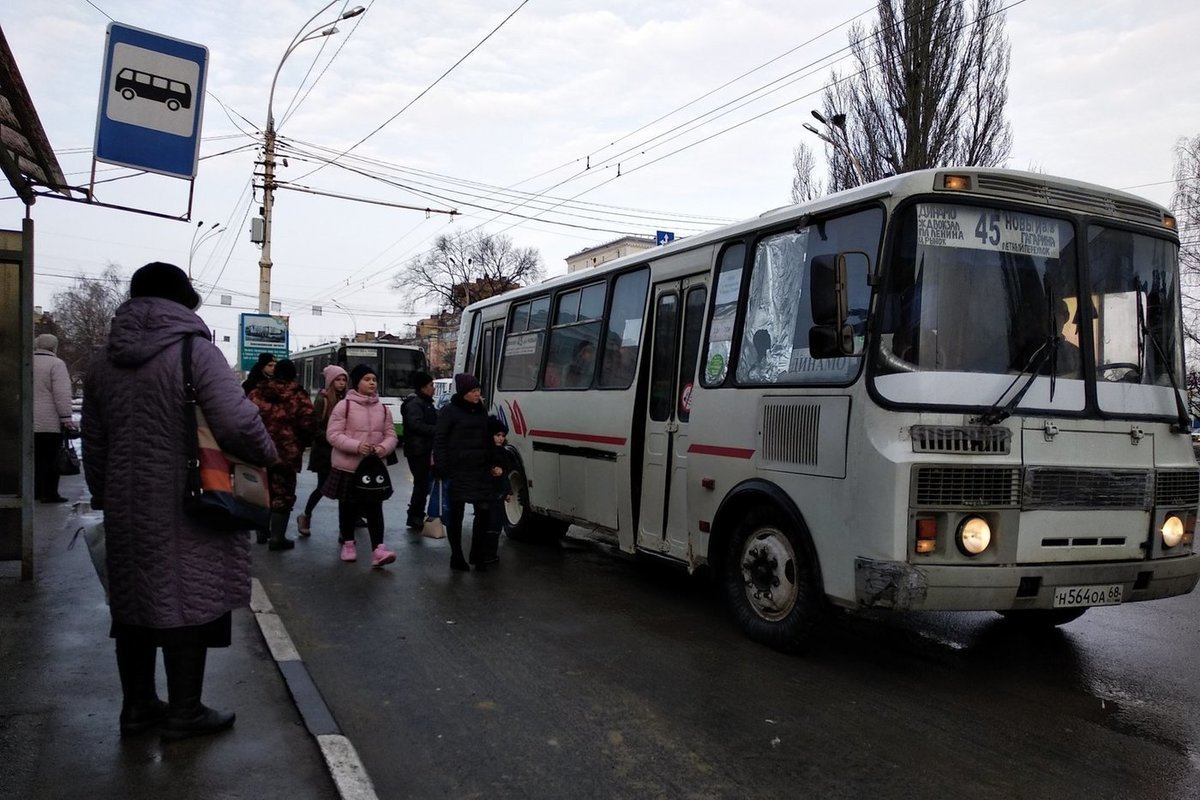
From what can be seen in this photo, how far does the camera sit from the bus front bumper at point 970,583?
15.4 ft

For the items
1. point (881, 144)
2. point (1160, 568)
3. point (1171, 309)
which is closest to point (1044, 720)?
point (1160, 568)

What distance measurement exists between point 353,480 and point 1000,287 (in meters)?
5.66

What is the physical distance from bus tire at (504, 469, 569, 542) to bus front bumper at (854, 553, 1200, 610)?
520 centimetres

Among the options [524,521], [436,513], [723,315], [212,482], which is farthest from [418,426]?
[212,482]

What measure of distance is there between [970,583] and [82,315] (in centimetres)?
7546

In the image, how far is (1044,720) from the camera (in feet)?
15.1

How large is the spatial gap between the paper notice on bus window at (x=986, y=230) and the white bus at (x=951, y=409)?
0.01m

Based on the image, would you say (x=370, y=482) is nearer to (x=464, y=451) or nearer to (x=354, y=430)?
(x=354, y=430)

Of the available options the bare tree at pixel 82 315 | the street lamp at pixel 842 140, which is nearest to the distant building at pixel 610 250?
the bare tree at pixel 82 315

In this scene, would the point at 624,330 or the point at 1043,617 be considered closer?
the point at 1043,617

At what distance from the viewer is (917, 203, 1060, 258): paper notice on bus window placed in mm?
5000

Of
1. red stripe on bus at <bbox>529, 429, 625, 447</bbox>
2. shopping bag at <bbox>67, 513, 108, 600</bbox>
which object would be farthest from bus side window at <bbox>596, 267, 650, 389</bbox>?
shopping bag at <bbox>67, 513, 108, 600</bbox>

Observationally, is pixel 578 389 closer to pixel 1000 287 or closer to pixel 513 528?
pixel 513 528

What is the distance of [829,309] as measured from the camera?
201 inches
